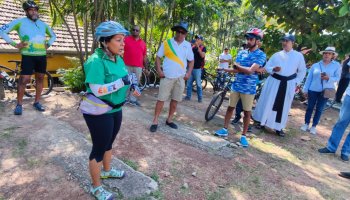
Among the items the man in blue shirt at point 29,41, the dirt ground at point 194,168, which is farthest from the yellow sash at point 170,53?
the man in blue shirt at point 29,41

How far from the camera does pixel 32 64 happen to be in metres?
4.95

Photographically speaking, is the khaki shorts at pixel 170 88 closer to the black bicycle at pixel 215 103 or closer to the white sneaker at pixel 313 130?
the black bicycle at pixel 215 103

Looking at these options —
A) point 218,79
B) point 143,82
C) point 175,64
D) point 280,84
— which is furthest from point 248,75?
point 143,82

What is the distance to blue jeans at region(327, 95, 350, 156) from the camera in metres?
4.60

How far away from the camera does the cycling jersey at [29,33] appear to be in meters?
4.67

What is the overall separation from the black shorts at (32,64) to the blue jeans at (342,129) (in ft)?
17.2

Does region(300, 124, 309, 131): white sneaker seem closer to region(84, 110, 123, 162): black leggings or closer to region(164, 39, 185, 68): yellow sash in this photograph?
region(164, 39, 185, 68): yellow sash

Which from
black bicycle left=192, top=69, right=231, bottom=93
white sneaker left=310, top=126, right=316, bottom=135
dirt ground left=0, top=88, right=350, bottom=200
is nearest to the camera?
dirt ground left=0, top=88, right=350, bottom=200

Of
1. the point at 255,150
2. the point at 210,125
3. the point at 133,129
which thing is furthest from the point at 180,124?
the point at 255,150

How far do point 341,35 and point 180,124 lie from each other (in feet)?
17.1

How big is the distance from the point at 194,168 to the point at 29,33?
357cm

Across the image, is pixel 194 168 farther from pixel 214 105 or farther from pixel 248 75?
pixel 214 105

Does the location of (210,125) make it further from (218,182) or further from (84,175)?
(84,175)

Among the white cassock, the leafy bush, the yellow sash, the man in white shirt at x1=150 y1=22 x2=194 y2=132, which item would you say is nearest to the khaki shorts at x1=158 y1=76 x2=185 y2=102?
the man in white shirt at x1=150 y1=22 x2=194 y2=132
